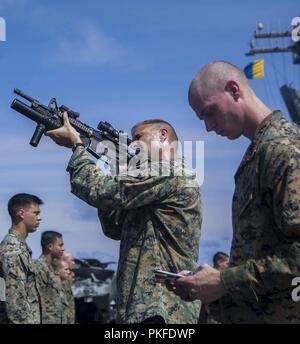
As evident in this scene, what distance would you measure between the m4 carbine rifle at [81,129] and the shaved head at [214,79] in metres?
2.31

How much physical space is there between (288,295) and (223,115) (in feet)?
2.66

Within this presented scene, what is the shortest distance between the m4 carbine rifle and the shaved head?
2309 mm

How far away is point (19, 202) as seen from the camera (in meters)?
8.67

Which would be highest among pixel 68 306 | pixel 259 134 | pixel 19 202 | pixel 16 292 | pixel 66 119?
pixel 66 119

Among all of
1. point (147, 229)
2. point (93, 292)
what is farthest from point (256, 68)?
point (147, 229)

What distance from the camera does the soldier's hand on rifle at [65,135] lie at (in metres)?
5.81

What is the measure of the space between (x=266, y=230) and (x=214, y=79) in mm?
708

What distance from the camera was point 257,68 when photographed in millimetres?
23578

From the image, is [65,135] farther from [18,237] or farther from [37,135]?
[18,237]

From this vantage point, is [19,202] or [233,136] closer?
[233,136]

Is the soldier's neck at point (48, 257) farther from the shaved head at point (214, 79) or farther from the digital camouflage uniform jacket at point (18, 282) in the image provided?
the shaved head at point (214, 79)

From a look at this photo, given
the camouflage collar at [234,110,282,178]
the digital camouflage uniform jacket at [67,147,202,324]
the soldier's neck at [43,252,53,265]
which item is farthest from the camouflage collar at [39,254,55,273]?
the camouflage collar at [234,110,282,178]
